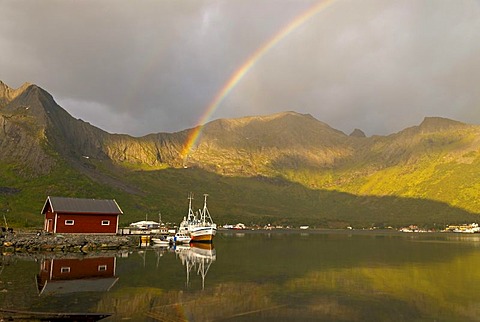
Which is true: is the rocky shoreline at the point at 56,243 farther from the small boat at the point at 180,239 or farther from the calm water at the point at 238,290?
the small boat at the point at 180,239

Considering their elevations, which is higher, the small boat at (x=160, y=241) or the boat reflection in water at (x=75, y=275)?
the small boat at (x=160, y=241)

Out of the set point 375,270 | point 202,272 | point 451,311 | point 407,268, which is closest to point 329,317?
point 451,311

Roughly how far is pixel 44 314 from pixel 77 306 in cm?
288

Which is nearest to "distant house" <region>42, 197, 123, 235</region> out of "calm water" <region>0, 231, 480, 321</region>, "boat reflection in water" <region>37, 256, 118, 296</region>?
"calm water" <region>0, 231, 480, 321</region>

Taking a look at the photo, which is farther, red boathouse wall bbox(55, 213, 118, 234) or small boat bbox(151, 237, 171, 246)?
small boat bbox(151, 237, 171, 246)

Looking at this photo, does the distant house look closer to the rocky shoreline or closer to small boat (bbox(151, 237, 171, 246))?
the rocky shoreline

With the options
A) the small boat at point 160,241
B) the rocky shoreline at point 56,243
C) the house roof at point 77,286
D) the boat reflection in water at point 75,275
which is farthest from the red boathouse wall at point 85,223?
the house roof at point 77,286

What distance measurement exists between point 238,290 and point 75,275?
15138 millimetres

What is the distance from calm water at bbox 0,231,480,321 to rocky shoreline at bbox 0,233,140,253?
995 centimetres

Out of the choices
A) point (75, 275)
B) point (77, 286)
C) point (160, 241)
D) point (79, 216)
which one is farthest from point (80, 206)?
point (77, 286)

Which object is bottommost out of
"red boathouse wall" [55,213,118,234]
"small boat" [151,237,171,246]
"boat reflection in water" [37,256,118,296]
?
"boat reflection in water" [37,256,118,296]

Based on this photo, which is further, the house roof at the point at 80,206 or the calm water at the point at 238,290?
the house roof at the point at 80,206

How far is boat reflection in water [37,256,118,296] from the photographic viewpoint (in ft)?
105

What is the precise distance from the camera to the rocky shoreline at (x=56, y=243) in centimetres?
6158
